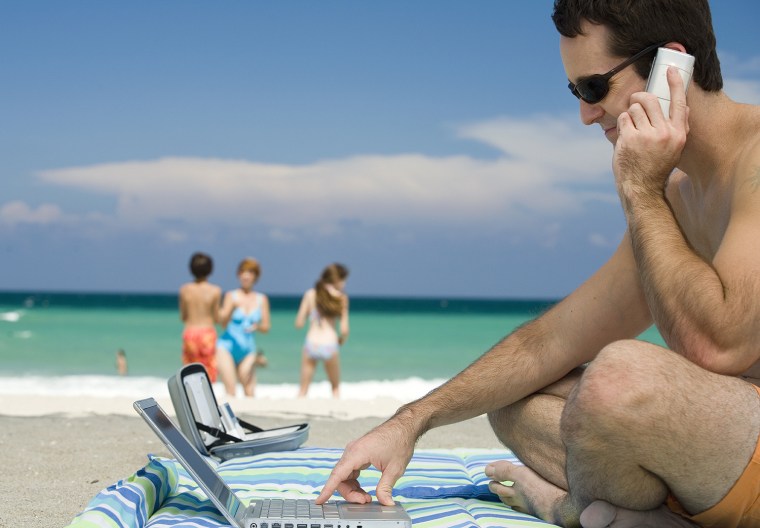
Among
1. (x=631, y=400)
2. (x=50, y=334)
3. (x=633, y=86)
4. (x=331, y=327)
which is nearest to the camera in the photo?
(x=631, y=400)

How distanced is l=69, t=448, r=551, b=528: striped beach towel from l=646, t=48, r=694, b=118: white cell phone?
1.26 meters

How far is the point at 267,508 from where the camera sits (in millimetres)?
2570

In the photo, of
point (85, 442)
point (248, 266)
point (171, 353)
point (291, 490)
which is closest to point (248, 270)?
point (248, 266)

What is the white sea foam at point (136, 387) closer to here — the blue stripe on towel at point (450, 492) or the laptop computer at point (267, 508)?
the blue stripe on towel at point (450, 492)

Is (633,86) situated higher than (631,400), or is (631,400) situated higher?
(633,86)

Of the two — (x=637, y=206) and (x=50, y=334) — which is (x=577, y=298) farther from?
(x=50, y=334)

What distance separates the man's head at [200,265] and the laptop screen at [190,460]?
7.65 m

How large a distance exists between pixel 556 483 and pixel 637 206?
3.11ft

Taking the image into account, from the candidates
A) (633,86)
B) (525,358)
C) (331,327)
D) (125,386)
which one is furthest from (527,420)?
(125,386)

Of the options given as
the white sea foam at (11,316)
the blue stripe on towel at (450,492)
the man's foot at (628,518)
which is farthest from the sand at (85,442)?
the white sea foam at (11,316)

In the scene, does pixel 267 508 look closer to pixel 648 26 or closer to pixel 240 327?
pixel 648 26

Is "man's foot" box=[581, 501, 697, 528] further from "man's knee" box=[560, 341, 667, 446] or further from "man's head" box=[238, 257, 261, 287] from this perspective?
"man's head" box=[238, 257, 261, 287]

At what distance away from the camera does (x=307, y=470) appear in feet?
12.1

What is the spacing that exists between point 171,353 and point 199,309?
15.8 metres
